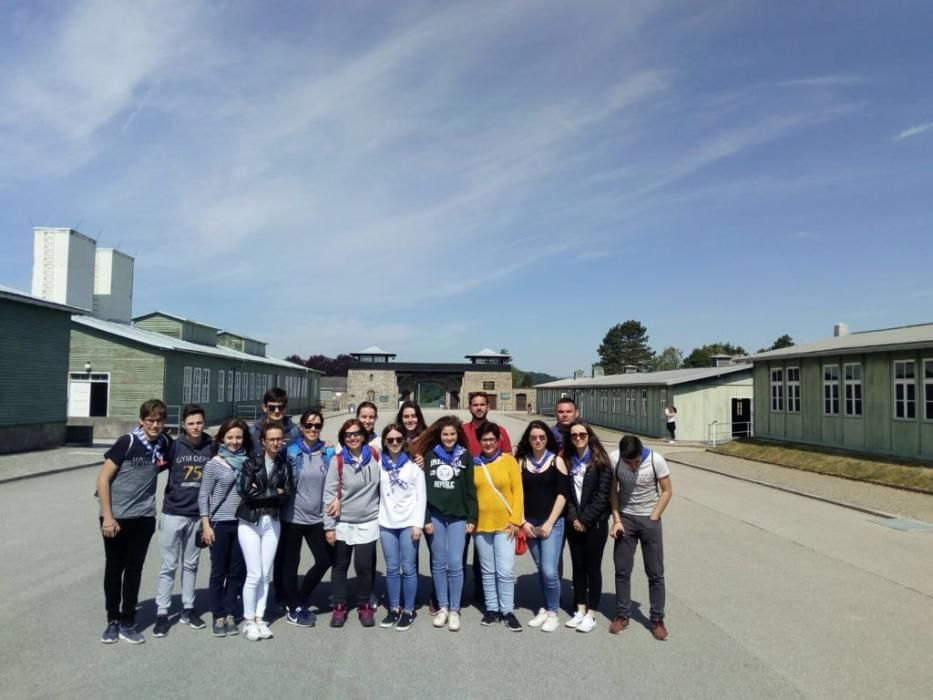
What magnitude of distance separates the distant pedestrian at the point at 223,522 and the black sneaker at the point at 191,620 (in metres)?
0.11

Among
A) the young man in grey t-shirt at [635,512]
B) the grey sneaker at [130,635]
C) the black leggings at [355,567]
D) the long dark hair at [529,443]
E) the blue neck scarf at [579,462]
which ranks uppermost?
the long dark hair at [529,443]

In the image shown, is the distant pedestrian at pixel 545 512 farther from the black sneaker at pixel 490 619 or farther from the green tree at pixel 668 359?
the green tree at pixel 668 359

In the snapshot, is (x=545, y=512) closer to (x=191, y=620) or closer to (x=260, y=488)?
(x=260, y=488)

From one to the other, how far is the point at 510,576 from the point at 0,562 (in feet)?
18.0

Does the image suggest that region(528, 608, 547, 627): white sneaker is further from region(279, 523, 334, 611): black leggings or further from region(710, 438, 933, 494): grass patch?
region(710, 438, 933, 494): grass patch

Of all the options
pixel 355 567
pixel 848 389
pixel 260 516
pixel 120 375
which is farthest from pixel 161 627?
pixel 120 375

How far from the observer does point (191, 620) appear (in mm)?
5504

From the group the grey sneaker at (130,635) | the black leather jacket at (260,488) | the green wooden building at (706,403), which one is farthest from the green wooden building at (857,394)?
the grey sneaker at (130,635)

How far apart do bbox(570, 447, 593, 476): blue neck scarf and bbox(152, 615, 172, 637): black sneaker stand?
3.37 meters

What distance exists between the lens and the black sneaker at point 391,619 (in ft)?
18.4

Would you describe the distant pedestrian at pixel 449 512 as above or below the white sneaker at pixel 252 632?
above

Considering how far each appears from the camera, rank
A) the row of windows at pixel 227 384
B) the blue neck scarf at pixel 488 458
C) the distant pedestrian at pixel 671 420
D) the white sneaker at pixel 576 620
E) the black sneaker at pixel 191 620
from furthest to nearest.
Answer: the row of windows at pixel 227 384
the distant pedestrian at pixel 671 420
the blue neck scarf at pixel 488 458
the white sneaker at pixel 576 620
the black sneaker at pixel 191 620

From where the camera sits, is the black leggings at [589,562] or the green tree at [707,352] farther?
the green tree at [707,352]

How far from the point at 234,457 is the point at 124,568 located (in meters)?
1.12
